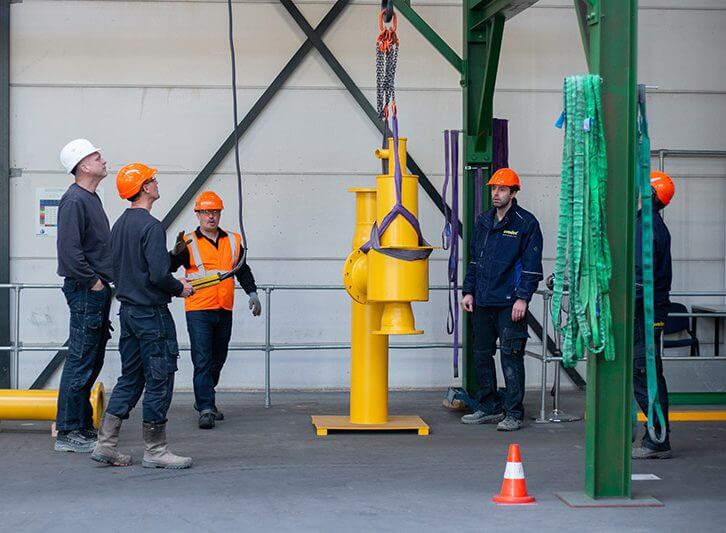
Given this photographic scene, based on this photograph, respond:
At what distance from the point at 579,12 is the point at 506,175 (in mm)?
2216

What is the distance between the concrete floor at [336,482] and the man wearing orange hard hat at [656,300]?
169 millimetres

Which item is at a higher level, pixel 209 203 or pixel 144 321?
pixel 209 203

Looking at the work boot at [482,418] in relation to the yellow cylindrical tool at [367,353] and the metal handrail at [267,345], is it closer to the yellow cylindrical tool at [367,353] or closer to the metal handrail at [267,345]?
the yellow cylindrical tool at [367,353]

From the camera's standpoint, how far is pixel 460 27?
10375 mm

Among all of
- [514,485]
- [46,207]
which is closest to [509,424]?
[514,485]

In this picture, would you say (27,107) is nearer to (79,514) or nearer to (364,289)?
(364,289)

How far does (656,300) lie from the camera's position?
23.4 feet

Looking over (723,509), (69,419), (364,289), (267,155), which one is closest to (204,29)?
(267,155)

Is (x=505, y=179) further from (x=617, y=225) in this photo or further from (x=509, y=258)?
(x=617, y=225)

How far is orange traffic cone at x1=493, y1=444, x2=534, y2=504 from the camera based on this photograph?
19.2 feet

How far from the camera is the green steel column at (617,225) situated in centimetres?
582

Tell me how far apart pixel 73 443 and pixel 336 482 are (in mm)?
2045

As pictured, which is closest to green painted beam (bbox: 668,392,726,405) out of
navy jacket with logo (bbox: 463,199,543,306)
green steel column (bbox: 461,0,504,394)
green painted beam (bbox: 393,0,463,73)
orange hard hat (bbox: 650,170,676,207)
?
green steel column (bbox: 461,0,504,394)

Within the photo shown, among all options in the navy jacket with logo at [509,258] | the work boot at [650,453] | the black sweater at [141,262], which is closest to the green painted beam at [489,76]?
the navy jacket with logo at [509,258]
